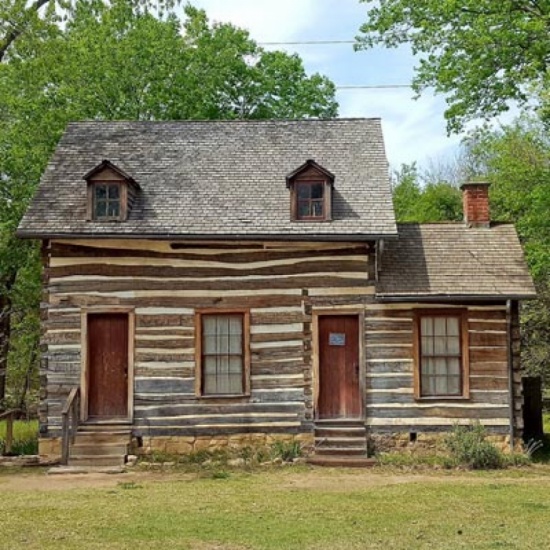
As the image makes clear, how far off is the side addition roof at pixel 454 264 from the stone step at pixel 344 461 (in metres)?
3.00

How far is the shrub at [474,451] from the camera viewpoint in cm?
1417

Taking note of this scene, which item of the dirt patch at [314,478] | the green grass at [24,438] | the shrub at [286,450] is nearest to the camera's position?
the dirt patch at [314,478]

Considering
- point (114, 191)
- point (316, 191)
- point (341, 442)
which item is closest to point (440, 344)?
point (341, 442)

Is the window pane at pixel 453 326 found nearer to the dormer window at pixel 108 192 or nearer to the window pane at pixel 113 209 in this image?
the dormer window at pixel 108 192

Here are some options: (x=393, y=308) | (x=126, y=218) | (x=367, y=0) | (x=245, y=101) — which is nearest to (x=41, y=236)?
(x=126, y=218)

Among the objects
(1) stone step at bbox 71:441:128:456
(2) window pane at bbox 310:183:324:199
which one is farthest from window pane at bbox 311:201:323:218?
(1) stone step at bbox 71:441:128:456

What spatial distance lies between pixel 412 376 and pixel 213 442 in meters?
3.98

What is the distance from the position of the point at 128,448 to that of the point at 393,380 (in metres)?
5.13

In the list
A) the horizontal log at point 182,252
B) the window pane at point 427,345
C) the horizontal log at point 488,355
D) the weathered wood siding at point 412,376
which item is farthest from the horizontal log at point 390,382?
the horizontal log at point 182,252

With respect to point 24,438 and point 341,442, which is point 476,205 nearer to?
point 341,442

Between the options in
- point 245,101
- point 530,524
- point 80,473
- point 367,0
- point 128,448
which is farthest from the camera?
point 245,101

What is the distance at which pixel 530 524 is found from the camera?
29.8 feet

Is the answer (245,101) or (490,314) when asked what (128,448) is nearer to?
(490,314)

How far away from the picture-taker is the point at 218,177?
55.0 ft
